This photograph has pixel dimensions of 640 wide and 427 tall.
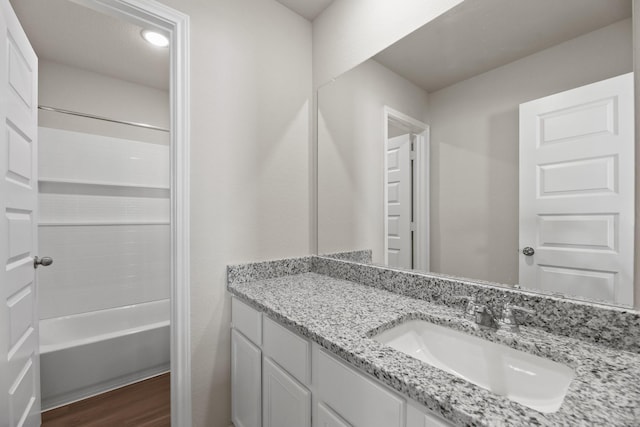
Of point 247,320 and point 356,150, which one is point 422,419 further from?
point 356,150

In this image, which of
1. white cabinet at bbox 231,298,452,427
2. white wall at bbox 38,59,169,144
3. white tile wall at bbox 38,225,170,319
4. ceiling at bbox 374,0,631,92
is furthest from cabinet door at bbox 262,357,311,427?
white wall at bbox 38,59,169,144

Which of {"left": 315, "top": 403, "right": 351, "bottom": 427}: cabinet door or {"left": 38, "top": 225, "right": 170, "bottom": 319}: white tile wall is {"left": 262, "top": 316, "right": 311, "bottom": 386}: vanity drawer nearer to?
{"left": 315, "top": 403, "right": 351, "bottom": 427}: cabinet door

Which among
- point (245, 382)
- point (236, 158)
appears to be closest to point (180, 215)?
point (236, 158)

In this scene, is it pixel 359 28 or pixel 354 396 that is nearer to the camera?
pixel 354 396

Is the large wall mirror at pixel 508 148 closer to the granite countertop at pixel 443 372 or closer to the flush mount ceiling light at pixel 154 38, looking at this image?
the granite countertop at pixel 443 372

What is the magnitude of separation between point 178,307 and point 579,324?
146cm

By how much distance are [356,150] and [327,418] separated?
1201 mm

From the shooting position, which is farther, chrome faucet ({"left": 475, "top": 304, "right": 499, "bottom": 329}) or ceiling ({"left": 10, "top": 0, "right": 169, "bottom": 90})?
ceiling ({"left": 10, "top": 0, "right": 169, "bottom": 90})

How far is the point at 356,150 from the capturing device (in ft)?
5.15

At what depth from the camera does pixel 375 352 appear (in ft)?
2.38

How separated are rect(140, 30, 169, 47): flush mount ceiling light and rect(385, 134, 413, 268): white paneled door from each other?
5.66 ft

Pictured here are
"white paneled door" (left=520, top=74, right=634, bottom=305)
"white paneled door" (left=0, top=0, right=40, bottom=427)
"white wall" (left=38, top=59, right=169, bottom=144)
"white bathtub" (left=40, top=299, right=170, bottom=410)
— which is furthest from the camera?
"white wall" (left=38, top=59, right=169, bottom=144)

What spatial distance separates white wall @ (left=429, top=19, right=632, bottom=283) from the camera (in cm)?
81

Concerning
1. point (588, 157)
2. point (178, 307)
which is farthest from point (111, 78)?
point (588, 157)
